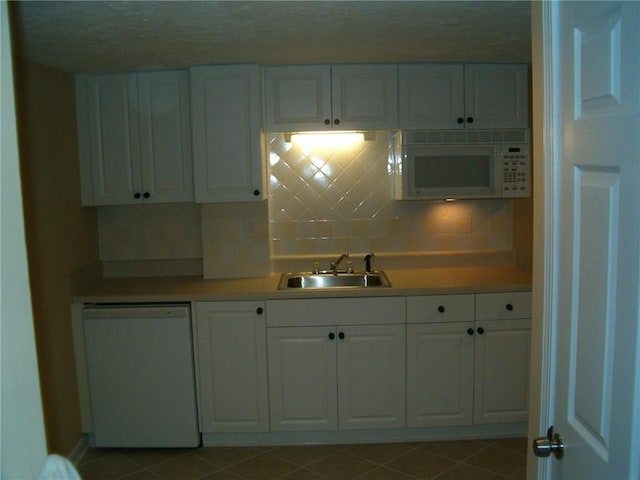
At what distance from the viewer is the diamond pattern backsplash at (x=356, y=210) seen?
3615mm

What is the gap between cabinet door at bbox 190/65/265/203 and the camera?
3219 mm

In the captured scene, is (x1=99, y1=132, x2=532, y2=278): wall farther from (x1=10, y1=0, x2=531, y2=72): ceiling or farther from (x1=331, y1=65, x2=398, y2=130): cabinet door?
(x1=10, y1=0, x2=531, y2=72): ceiling

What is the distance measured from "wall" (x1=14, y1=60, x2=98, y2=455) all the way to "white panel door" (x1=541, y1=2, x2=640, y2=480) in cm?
240

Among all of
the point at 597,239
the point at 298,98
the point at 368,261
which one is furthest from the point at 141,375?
the point at 597,239

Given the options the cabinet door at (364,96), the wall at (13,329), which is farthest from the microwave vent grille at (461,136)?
the wall at (13,329)

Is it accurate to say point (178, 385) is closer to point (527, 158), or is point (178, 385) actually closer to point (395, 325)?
point (395, 325)

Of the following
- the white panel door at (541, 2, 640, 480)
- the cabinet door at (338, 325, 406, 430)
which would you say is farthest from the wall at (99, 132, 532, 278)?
the white panel door at (541, 2, 640, 480)

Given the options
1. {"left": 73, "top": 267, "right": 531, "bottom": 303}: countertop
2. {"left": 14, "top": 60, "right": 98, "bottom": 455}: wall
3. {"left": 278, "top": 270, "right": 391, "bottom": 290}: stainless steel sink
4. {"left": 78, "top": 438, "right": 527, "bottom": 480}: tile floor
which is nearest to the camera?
{"left": 14, "top": 60, "right": 98, "bottom": 455}: wall

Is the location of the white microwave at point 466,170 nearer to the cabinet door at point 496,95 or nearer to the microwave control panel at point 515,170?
the microwave control panel at point 515,170

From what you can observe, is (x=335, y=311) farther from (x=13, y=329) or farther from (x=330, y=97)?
(x=13, y=329)

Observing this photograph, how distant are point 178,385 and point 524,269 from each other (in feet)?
7.21

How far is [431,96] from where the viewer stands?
3.27 m

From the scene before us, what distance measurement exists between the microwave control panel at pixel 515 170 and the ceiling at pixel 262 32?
1.66 ft

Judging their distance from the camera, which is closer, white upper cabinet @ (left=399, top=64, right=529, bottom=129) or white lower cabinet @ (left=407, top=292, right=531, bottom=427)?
white lower cabinet @ (left=407, top=292, right=531, bottom=427)
